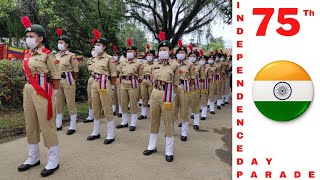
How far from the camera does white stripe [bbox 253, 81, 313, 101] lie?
1.07m

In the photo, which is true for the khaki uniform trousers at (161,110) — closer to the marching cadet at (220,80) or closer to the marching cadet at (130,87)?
the marching cadet at (130,87)

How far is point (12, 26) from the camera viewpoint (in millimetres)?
20031

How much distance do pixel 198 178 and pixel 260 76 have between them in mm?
3310

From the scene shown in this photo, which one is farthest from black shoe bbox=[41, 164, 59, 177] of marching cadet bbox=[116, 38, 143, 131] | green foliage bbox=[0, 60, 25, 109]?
green foliage bbox=[0, 60, 25, 109]

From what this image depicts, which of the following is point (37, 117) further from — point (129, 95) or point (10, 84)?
point (10, 84)

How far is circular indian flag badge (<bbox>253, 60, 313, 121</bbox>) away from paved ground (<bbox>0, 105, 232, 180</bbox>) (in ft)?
10.5

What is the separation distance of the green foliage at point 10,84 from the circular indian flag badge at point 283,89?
7.67 meters

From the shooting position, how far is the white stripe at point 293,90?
1.07 metres

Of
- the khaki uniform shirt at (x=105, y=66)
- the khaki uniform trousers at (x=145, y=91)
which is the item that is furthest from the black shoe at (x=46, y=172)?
the khaki uniform trousers at (x=145, y=91)

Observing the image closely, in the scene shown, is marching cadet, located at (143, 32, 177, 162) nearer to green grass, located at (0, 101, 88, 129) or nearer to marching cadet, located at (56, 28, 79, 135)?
marching cadet, located at (56, 28, 79, 135)

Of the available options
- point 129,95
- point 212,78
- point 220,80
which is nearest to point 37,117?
point 129,95

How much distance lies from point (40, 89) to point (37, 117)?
1.39 feet

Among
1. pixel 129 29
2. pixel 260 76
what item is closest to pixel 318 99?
pixel 260 76

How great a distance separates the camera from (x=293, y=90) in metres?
1.08
